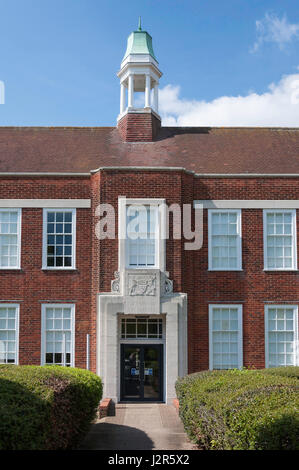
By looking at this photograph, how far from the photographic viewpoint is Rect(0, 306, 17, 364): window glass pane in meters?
21.4

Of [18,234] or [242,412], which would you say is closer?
[242,412]

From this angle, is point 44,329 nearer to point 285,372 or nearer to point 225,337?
point 225,337

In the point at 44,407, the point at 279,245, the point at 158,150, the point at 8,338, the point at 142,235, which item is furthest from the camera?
the point at 158,150

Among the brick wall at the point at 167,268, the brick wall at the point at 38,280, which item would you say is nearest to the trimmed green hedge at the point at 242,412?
the brick wall at the point at 167,268

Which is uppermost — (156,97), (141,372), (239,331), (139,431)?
(156,97)

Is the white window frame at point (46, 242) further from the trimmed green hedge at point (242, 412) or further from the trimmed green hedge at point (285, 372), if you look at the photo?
the trimmed green hedge at point (242, 412)

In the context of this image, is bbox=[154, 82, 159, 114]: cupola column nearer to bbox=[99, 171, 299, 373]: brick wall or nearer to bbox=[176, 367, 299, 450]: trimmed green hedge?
bbox=[99, 171, 299, 373]: brick wall

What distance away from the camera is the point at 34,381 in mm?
10914

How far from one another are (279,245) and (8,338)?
10.3 m

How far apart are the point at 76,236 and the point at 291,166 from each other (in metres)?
8.92

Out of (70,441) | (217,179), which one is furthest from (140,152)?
(70,441)

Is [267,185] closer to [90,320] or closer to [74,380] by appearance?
[90,320]

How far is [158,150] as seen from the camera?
2477 centimetres

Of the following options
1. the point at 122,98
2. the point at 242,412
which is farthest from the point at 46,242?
the point at 242,412
